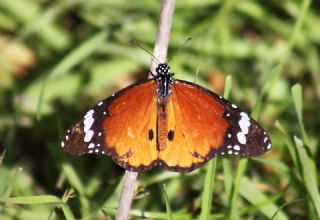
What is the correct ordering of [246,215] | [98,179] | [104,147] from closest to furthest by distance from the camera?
[104,147] → [246,215] → [98,179]

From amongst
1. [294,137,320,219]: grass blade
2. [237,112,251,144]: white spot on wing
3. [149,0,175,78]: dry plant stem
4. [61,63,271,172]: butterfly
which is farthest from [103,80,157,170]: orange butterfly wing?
[294,137,320,219]: grass blade

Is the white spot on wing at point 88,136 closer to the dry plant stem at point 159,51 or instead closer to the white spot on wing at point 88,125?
the white spot on wing at point 88,125

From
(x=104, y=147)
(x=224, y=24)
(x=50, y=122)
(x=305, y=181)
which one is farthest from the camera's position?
(x=224, y=24)

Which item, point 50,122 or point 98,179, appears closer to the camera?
point 98,179

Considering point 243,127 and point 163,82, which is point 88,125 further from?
point 243,127

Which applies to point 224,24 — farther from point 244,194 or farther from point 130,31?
point 244,194

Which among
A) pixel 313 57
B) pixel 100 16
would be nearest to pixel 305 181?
pixel 313 57

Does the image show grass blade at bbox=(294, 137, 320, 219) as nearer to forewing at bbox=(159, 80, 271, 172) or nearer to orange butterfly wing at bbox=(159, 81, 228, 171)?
forewing at bbox=(159, 80, 271, 172)

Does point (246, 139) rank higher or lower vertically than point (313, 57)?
lower
